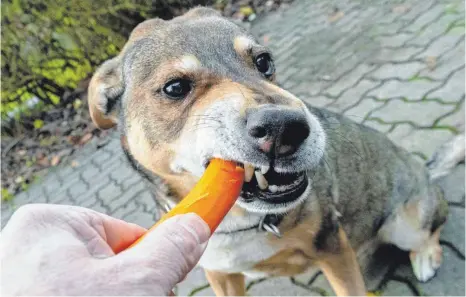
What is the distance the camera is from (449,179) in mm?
3912

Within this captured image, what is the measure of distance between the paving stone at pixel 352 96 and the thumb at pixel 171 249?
4407 mm

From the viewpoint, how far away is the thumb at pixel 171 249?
1.38 meters

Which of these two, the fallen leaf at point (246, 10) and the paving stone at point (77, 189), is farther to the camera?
the fallen leaf at point (246, 10)

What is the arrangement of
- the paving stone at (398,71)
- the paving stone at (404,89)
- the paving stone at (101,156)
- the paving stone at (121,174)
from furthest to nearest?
the paving stone at (101,156)
the paving stone at (121,174)
the paving stone at (398,71)
the paving stone at (404,89)

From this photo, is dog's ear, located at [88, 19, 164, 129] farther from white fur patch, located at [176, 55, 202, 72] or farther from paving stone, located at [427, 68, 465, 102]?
paving stone, located at [427, 68, 465, 102]

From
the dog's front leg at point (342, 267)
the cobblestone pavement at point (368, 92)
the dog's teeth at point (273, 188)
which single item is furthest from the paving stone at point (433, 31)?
the dog's teeth at point (273, 188)

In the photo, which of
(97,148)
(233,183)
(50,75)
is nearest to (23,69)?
(50,75)

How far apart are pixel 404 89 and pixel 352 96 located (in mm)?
667

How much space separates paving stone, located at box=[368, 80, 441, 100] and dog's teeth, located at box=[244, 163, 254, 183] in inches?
140

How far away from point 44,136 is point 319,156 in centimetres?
860

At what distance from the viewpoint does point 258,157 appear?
2.06m

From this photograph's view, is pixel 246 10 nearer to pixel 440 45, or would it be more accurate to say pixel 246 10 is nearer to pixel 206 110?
pixel 440 45

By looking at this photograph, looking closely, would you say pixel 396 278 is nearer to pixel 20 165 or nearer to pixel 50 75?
pixel 20 165

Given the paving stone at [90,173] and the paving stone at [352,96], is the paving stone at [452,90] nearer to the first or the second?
the paving stone at [352,96]
